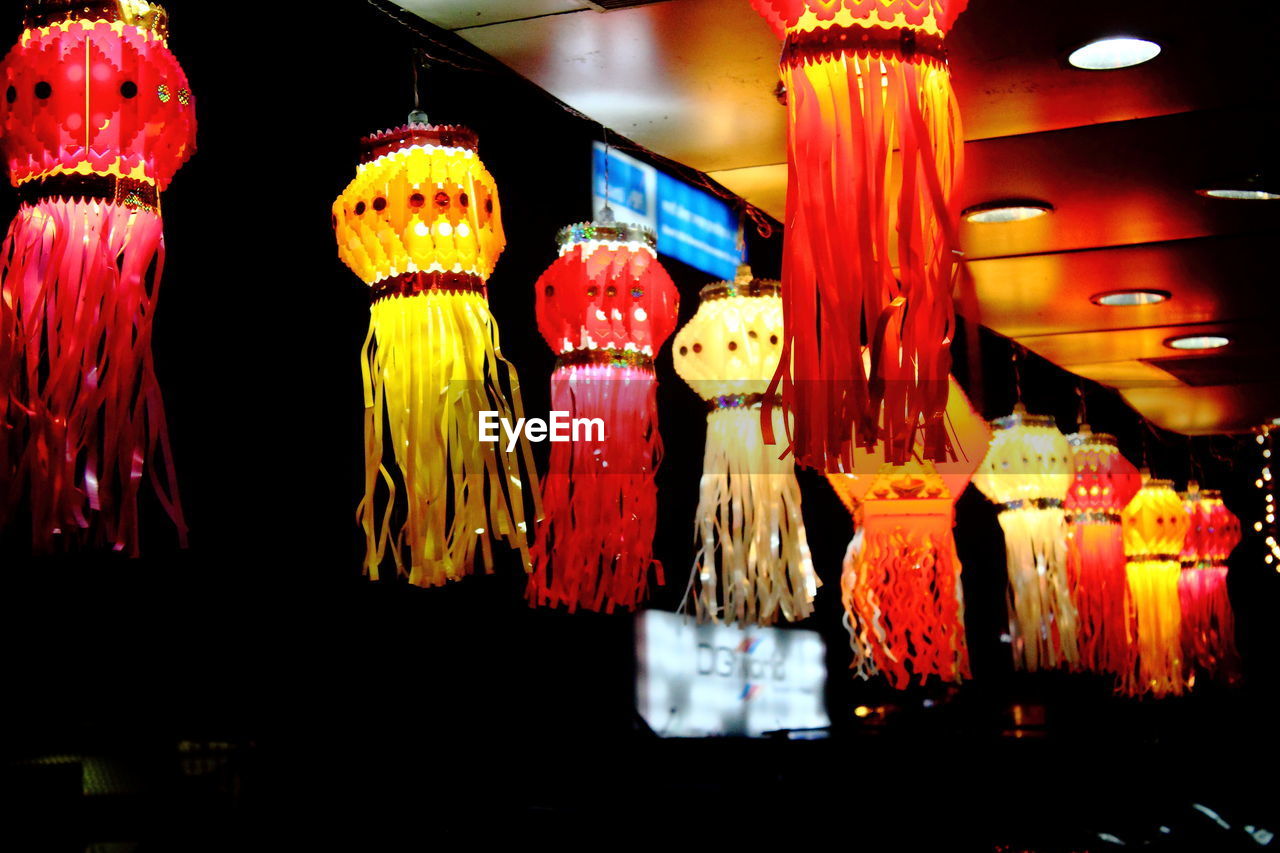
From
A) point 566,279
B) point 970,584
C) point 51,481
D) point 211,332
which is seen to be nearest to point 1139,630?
point 970,584

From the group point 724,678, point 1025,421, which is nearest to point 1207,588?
point 1025,421

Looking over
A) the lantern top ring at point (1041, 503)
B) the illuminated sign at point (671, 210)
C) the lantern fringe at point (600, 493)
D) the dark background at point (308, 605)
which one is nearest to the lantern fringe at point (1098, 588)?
the lantern top ring at point (1041, 503)

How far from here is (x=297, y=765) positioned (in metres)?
2.73

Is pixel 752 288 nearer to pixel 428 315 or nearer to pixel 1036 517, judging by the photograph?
pixel 428 315

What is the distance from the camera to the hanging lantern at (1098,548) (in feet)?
17.3

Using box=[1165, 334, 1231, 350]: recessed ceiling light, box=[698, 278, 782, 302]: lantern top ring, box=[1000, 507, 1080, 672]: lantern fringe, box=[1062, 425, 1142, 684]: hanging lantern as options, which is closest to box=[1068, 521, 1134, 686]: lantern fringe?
box=[1062, 425, 1142, 684]: hanging lantern

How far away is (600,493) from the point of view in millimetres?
2818

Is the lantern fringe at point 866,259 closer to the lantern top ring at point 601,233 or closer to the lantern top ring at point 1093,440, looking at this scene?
the lantern top ring at point 601,233

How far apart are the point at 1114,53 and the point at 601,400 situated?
1.45 meters

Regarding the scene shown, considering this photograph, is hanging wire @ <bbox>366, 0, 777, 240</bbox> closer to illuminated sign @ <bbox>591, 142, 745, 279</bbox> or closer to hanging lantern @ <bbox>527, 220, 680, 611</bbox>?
illuminated sign @ <bbox>591, 142, 745, 279</bbox>

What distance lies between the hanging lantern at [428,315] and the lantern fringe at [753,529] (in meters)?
0.89

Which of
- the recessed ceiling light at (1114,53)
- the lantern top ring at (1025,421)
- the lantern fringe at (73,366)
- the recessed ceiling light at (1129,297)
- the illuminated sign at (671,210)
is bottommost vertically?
the lantern fringe at (73,366)

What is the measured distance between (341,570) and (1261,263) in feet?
11.7

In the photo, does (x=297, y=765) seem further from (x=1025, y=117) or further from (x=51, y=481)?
(x=1025, y=117)
